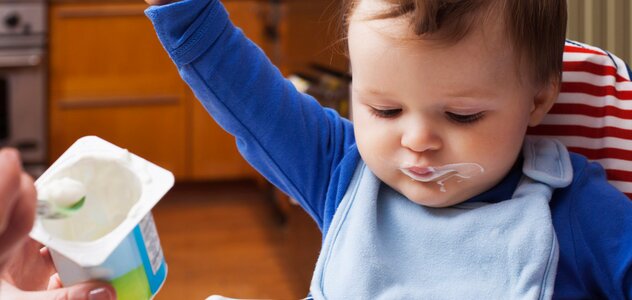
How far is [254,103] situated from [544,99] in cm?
31

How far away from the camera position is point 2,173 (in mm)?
591

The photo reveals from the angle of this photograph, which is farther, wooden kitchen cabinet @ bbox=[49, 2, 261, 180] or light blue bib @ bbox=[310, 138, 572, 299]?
wooden kitchen cabinet @ bbox=[49, 2, 261, 180]

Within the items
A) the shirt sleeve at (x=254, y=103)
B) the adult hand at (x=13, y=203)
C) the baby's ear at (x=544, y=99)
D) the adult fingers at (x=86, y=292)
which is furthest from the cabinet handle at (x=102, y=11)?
the adult hand at (x=13, y=203)

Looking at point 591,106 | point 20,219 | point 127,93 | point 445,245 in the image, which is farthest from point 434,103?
point 127,93

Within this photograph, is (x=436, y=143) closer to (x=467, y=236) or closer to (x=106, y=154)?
(x=467, y=236)

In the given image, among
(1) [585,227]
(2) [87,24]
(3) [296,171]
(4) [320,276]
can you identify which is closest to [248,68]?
(3) [296,171]

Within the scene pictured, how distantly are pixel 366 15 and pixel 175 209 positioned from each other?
271cm

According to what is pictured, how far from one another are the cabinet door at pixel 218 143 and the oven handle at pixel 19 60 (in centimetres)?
58

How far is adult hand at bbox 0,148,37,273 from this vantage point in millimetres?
593

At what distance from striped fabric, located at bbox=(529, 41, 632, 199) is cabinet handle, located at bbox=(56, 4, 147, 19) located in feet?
7.94

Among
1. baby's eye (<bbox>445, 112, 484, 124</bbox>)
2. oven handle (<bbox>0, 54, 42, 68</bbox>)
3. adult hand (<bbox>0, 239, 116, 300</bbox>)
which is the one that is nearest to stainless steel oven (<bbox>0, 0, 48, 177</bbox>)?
oven handle (<bbox>0, 54, 42, 68</bbox>)

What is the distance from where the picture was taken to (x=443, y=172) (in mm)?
910

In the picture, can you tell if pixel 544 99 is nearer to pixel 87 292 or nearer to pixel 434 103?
pixel 434 103

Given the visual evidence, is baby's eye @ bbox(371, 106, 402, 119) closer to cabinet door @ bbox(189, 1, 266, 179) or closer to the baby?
the baby
